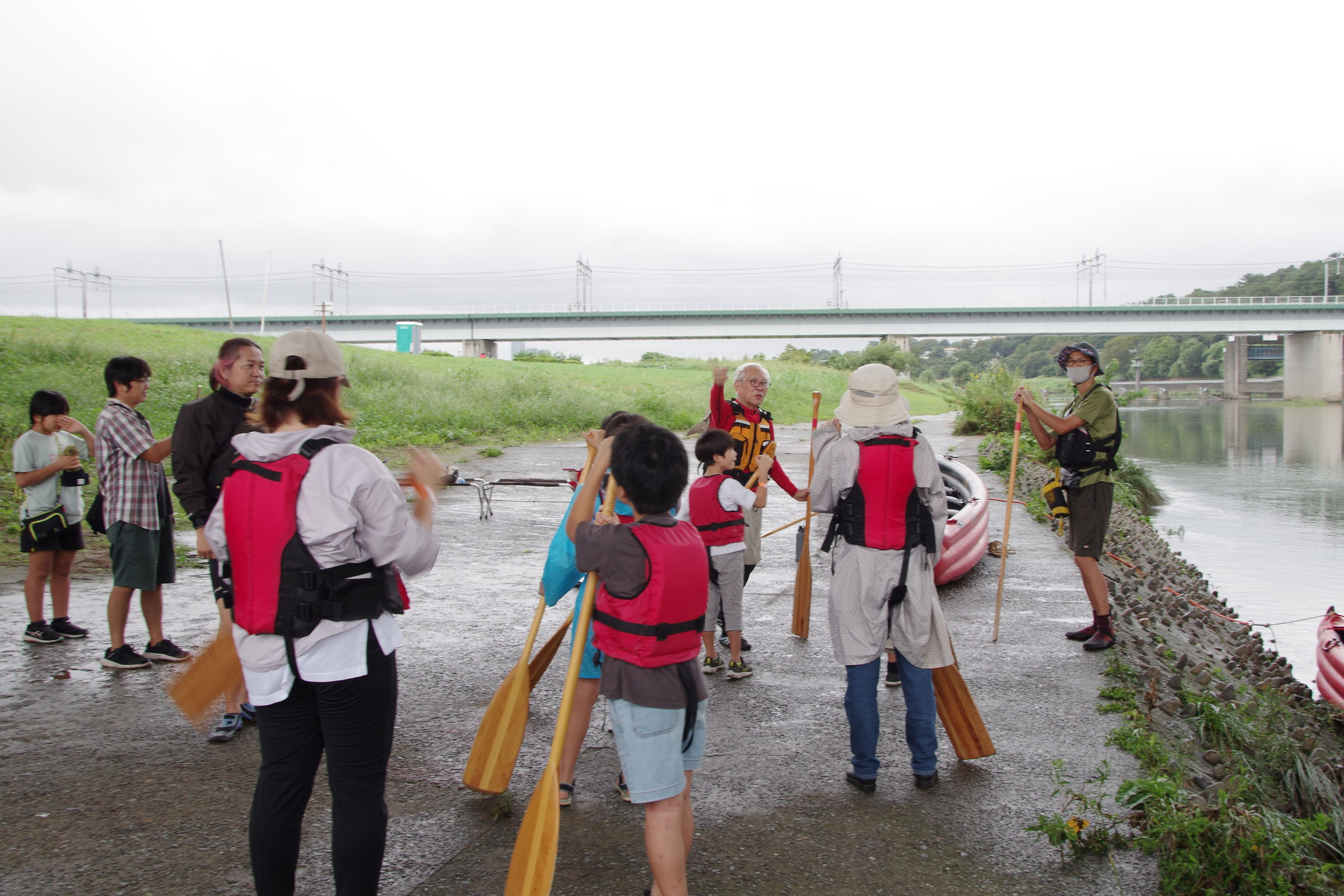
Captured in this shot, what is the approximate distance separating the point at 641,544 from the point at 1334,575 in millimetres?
14215

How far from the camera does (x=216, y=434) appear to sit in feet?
14.4

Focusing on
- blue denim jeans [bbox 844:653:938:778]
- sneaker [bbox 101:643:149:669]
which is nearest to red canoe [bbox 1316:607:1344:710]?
blue denim jeans [bbox 844:653:938:778]

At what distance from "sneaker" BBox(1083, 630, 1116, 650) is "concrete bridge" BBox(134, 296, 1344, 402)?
64997 mm

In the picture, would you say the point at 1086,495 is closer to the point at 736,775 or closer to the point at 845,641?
the point at 845,641

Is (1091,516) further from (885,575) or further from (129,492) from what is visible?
(129,492)

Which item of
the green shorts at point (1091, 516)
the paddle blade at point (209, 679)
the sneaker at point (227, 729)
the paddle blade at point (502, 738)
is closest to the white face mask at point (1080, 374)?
the green shorts at point (1091, 516)

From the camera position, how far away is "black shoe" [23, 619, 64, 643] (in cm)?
596

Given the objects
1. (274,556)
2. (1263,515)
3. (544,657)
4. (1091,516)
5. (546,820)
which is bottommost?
(1263,515)

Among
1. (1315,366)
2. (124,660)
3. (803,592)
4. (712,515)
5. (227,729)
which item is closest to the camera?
(227,729)

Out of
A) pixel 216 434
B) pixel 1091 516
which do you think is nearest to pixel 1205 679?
pixel 1091 516

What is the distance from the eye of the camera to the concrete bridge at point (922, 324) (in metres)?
64.3

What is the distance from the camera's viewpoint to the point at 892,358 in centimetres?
7525

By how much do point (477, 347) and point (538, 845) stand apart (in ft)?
238

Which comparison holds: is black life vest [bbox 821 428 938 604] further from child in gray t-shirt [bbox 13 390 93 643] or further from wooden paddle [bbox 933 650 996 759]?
child in gray t-shirt [bbox 13 390 93 643]
